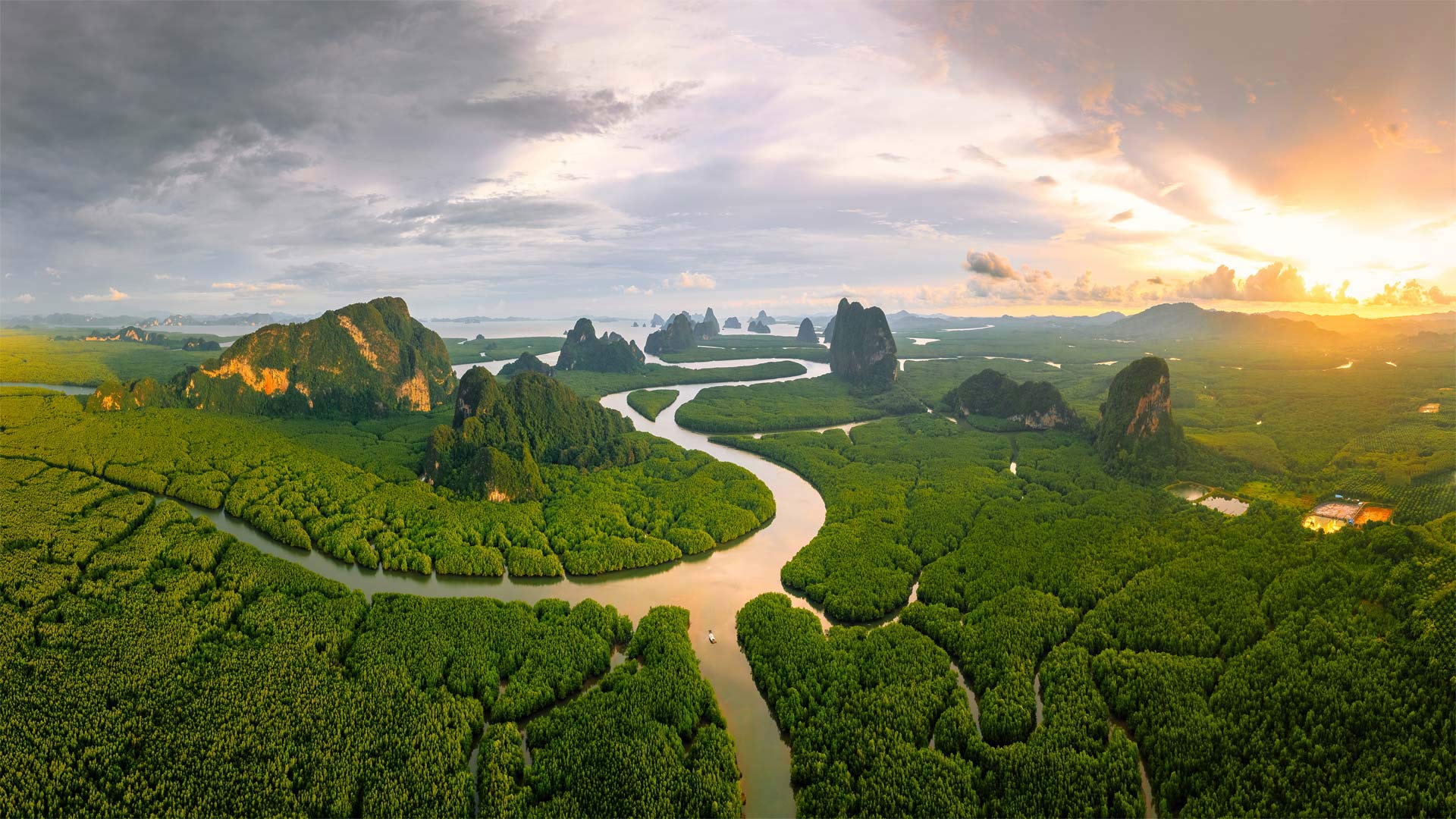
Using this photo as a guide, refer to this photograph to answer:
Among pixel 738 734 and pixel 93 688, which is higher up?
pixel 93 688

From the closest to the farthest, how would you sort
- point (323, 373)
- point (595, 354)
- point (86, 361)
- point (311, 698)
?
point (311, 698)
point (323, 373)
point (86, 361)
point (595, 354)

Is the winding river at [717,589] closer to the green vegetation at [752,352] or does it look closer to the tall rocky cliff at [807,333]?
the green vegetation at [752,352]

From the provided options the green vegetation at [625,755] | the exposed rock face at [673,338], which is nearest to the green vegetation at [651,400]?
the green vegetation at [625,755]

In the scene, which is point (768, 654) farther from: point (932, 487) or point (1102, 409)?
point (1102, 409)

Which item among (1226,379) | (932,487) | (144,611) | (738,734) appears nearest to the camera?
(738,734)

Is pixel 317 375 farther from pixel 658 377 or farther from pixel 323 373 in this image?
pixel 658 377

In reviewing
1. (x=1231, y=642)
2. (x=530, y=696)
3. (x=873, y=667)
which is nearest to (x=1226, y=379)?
(x=1231, y=642)

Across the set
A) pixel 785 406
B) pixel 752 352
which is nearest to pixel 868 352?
pixel 785 406
